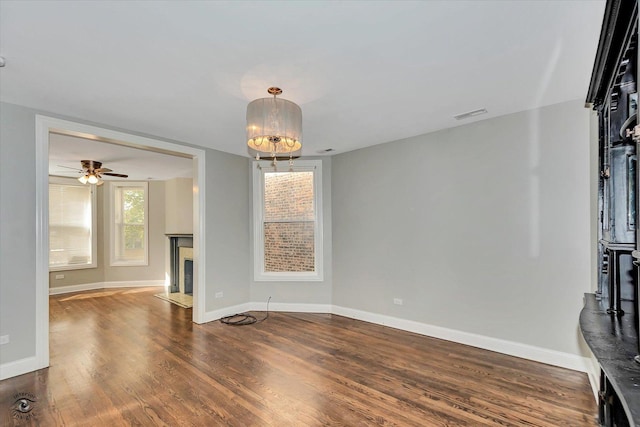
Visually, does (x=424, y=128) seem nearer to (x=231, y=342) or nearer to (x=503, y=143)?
(x=503, y=143)

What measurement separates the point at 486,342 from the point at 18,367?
15.2 ft

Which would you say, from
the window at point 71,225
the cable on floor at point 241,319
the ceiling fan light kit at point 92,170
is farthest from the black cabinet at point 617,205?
the window at point 71,225

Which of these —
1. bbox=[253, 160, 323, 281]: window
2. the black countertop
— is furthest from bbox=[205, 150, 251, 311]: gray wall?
the black countertop

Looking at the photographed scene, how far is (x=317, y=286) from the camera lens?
501cm

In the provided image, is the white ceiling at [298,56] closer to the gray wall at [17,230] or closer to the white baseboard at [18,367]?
the gray wall at [17,230]

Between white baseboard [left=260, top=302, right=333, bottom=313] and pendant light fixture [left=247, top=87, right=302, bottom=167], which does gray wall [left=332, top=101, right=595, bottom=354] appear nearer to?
white baseboard [left=260, top=302, right=333, bottom=313]

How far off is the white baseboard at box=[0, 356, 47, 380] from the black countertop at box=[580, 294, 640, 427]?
4259mm

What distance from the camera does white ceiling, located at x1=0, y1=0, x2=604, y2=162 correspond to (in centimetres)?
170

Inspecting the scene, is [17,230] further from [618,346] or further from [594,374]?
[594,374]

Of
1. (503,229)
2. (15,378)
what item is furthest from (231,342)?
(503,229)

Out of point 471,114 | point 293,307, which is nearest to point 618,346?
point 471,114

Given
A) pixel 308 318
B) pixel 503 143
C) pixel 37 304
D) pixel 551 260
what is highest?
pixel 503 143

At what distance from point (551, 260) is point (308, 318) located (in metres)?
3.10

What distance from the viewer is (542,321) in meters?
3.11
